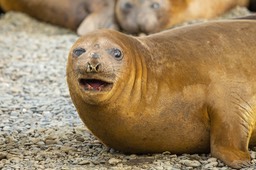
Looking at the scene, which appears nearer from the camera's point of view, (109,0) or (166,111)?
(166,111)

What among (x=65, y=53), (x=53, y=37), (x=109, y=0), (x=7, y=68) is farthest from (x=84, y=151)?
(x=109, y=0)

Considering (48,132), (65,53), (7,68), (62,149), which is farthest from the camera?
(65,53)

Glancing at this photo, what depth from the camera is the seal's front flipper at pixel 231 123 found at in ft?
17.7

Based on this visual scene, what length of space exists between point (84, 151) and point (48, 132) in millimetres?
595

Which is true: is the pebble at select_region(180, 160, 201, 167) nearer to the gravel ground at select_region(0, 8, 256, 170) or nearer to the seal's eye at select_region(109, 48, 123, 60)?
the gravel ground at select_region(0, 8, 256, 170)

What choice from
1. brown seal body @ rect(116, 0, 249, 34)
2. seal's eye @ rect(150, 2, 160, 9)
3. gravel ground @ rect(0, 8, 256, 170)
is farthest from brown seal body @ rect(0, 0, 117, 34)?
gravel ground @ rect(0, 8, 256, 170)

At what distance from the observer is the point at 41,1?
12.1m

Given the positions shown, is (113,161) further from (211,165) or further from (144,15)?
(144,15)

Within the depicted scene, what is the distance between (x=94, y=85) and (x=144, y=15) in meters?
5.95

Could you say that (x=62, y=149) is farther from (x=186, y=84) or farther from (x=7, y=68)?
(x=7, y=68)

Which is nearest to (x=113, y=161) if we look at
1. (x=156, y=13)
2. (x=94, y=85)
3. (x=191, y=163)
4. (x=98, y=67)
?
(x=191, y=163)

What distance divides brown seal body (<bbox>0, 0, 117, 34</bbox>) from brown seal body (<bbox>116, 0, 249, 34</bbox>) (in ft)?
0.94

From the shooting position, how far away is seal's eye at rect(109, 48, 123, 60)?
5.34 m

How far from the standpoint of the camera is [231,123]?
544 cm
